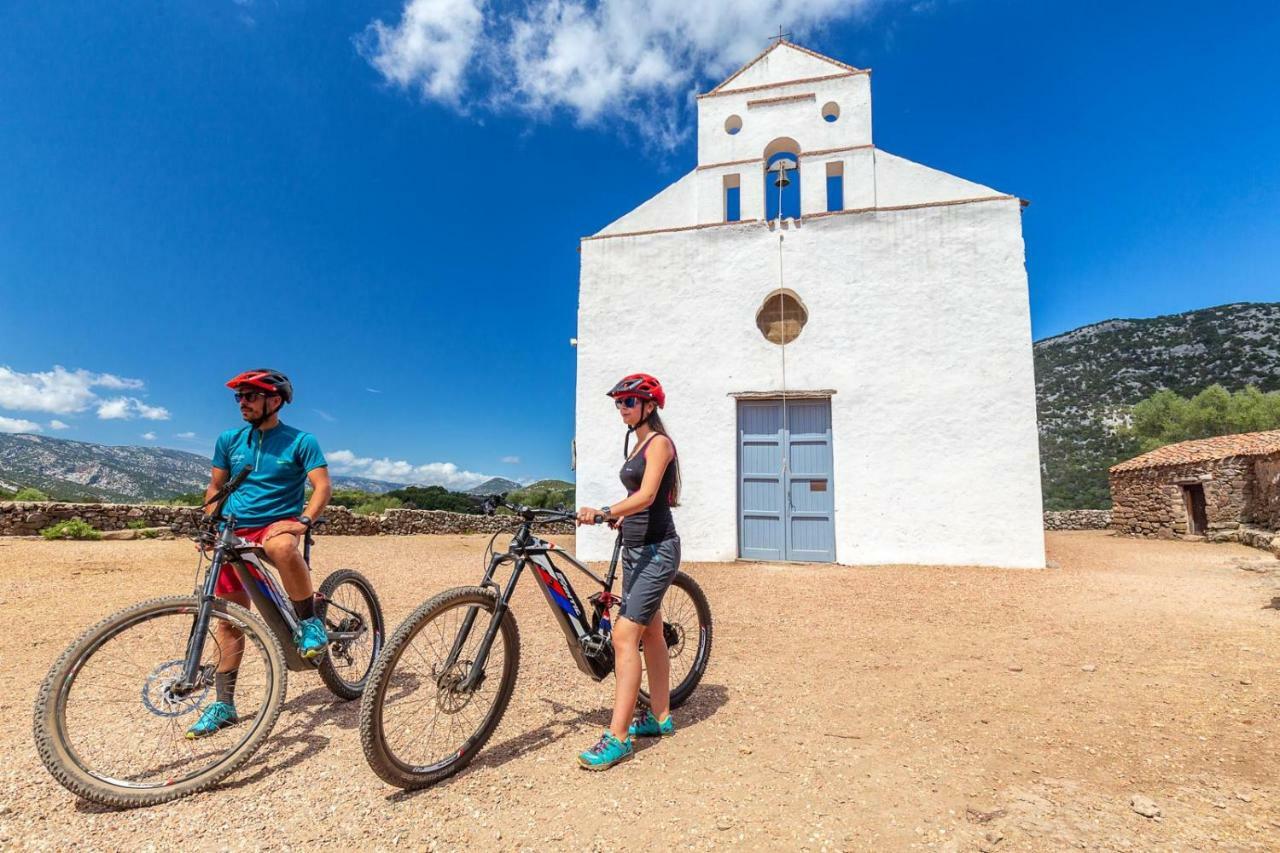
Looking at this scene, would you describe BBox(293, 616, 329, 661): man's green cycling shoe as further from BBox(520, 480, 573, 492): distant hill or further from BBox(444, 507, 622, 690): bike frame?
BBox(520, 480, 573, 492): distant hill

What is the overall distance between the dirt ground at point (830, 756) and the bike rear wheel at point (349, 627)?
6.5 inches

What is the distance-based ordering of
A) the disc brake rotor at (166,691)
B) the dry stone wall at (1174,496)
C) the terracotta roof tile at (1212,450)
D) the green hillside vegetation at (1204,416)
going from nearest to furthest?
1. the disc brake rotor at (166,691)
2. the terracotta roof tile at (1212,450)
3. the dry stone wall at (1174,496)
4. the green hillside vegetation at (1204,416)

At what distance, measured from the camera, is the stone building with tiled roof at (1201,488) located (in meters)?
13.2

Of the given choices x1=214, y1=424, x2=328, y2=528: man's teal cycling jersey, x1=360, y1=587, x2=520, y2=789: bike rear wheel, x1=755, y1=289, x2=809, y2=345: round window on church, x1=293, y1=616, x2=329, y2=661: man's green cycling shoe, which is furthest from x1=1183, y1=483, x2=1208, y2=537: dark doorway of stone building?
x1=214, y1=424, x2=328, y2=528: man's teal cycling jersey

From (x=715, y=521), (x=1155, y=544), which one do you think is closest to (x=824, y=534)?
(x=715, y=521)

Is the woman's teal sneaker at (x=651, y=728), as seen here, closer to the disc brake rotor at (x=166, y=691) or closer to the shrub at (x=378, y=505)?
the disc brake rotor at (x=166, y=691)

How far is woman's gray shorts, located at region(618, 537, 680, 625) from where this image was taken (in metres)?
2.66

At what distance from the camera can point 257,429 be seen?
10.4ft

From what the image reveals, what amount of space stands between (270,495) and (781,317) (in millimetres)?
7915

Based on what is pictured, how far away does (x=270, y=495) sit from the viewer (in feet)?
9.94

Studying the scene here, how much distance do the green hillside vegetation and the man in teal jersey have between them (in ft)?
108

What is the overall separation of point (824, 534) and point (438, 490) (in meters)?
21.2

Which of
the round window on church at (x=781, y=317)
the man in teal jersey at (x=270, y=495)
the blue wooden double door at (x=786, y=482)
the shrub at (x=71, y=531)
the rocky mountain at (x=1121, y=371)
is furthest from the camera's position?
the rocky mountain at (x=1121, y=371)

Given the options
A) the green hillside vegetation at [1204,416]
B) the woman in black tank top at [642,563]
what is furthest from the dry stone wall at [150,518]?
the green hillside vegetation at [1204,416]
